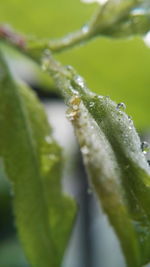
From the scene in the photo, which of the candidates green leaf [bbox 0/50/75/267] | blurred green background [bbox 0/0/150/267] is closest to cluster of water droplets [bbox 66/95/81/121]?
green leaf [bbox 0/50/75/267]

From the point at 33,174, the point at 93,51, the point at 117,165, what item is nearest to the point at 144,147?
the point at 117,165

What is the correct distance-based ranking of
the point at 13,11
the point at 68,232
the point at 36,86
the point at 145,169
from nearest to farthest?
the point at 145,169
the point at 68,232
the point at 13,11
the point at 36,86

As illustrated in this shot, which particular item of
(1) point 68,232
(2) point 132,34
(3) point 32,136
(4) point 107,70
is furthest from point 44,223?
(4) point 107,70

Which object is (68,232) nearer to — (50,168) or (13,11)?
(50,168)

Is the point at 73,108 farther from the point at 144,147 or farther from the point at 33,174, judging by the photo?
the point at 33,174

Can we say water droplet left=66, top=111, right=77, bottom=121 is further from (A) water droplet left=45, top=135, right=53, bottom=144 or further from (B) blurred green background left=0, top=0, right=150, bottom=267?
(B) blurred green background left=0, top=0, right=150, bottom=267
